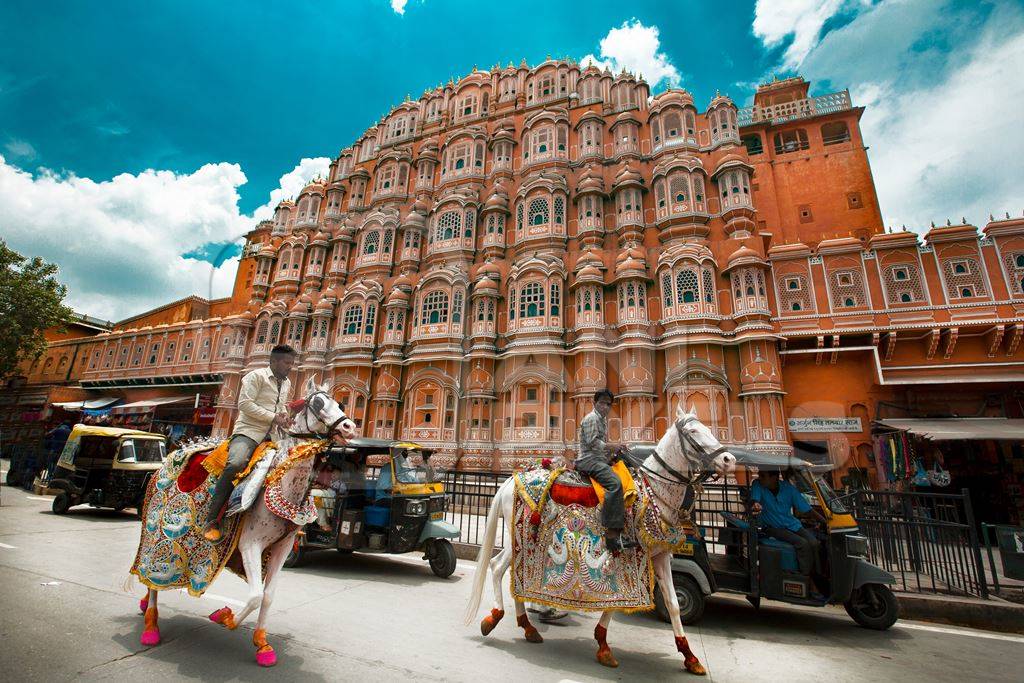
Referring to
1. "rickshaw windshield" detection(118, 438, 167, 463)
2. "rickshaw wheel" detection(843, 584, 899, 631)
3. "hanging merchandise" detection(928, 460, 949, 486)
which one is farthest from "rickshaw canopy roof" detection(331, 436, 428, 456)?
"hanging merchandise" detection(928, 460, 949, 486)

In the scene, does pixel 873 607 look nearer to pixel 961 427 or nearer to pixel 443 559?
pixel 443 559

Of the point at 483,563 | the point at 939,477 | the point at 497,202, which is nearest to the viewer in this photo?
the point at 483,563

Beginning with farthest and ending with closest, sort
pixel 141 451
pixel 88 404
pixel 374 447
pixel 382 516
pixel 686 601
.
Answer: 1. pixel 88 404
2. pixel 141 451
3. pixel 374 447
4. pixel 382 516
5. pixel 686 601

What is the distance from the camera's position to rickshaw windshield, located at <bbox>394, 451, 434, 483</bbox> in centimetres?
803

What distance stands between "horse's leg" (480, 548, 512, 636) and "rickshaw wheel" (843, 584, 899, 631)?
4.35 meters

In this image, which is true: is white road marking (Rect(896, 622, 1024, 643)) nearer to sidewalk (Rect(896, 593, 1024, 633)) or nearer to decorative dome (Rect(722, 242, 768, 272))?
sidewalk (Rect(896, 593, 1024, 633))

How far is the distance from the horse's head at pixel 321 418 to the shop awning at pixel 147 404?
30165 millimetres

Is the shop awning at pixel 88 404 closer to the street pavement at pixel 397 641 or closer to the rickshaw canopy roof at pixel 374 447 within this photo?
the street pavement at pixel 397 641

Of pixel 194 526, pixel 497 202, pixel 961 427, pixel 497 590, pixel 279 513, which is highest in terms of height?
pixel 497 202

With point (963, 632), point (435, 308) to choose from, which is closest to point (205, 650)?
point (963, 632)

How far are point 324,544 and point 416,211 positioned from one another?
65.3 feet

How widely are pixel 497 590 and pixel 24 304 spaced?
36562 mm

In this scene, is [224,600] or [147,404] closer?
[224,600]

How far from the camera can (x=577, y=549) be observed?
457 centimetres
